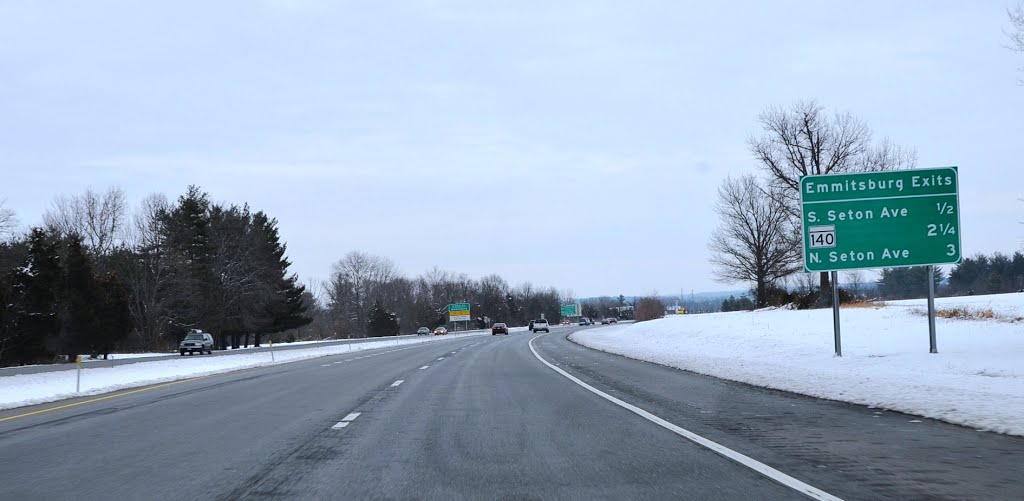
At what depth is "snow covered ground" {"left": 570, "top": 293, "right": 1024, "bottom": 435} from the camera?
1197 centimetres

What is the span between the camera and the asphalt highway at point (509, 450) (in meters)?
6.78

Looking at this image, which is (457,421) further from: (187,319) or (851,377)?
(187,319)

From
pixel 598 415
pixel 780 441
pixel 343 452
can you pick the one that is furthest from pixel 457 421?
pixel 780 441

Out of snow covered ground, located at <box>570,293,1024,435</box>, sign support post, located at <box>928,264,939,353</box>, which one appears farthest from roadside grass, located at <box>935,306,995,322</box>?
sign support post, located at <box>928,264,939,353</box>

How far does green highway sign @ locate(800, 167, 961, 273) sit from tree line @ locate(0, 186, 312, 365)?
49.0m

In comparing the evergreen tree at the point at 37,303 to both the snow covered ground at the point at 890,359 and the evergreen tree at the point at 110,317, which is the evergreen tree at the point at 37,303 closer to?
the evergreen tree at the point at 110,317

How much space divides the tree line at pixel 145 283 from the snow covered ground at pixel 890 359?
133 feet

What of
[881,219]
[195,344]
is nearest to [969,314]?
[881,219]

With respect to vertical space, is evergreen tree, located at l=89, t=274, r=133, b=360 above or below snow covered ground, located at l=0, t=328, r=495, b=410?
above

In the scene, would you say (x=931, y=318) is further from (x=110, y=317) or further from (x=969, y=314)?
(x=110, y=317)

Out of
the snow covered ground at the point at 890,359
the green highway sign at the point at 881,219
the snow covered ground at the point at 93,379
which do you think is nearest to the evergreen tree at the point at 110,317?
the snow covered ground at the point at 93,379

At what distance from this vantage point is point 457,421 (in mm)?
11648

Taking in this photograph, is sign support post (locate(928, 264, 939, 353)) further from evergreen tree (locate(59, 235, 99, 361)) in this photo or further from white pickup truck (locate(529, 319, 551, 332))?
white pickup truck (locate(529, 319, 551, 332))

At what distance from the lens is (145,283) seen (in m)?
72.8
